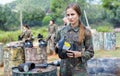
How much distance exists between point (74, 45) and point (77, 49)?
4cm

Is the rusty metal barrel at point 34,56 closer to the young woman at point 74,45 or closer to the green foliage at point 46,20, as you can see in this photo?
the young woman at point 74,45

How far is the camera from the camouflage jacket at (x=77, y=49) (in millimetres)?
2244

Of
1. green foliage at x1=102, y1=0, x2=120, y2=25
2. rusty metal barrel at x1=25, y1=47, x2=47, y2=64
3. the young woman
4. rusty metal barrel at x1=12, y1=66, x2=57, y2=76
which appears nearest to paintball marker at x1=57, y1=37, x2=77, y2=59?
the young woman

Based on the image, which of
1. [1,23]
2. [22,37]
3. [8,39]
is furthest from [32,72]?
[1,23]

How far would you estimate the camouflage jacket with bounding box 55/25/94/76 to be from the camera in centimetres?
224

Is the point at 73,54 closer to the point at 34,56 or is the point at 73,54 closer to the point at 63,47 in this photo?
the point at 63,47

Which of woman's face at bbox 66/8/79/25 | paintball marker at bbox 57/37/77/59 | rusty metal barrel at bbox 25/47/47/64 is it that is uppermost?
woman's face at bbox 66/8/79/25

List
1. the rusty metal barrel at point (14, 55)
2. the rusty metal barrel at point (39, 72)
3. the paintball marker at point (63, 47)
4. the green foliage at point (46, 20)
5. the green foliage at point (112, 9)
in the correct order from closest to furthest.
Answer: the paintball marker at point (63, 47)
the rusty metal barrel at point (39, 72)
the rusty metal barrel at point (14, 55)
the green foliage at point (46, 20)
the green foliage at point (112, 9)

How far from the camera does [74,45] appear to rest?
7.38ft

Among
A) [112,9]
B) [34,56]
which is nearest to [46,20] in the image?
[112,9]

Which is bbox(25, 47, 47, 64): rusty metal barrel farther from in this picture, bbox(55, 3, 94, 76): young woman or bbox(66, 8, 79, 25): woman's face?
bbox(66, 8, 79, 25): woman's face

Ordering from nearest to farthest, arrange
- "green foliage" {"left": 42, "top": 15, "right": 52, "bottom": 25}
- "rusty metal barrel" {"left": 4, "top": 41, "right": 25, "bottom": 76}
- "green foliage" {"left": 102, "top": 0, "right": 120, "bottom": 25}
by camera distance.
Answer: "rusty metal barrel" {"left": 4, "top": 41, "right": 25, "bottom": 76}, "green foliage" {"left": 42, "top": 15, "right": 52, "bottom": 25}, "green foliage" {"left": 102, "top": 0, "right": 120, "bottom": 25}

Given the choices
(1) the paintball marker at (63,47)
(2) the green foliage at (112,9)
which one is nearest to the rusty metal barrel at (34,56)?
(1) the paintball marker at (63,47)

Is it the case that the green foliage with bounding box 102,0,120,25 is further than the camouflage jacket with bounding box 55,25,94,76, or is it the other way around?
the green foliage with bounding box 102,0,120,25
